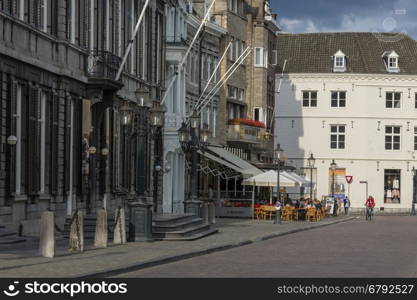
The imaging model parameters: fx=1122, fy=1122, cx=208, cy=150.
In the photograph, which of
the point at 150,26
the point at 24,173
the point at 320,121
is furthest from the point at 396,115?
the point at 24,173

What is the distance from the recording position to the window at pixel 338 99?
9431 cm

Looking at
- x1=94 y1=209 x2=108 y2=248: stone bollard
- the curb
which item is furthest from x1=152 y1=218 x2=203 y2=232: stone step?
x1=94 y1=209 x2=108 y2=248: stone bollard

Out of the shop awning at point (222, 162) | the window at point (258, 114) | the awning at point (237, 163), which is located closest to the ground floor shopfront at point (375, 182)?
the window at point (258, 114)

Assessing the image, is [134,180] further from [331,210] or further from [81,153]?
[331,210]

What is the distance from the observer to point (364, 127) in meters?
94.4

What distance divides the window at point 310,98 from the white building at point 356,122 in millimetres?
51

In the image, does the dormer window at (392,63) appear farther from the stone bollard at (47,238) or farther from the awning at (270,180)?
the stone bollard at (47,238)

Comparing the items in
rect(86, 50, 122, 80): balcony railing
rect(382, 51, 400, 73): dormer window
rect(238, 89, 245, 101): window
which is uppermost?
rect(382, 51, 400, 73): dormer window

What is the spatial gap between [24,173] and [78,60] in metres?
6.96

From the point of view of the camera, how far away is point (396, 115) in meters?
94.0

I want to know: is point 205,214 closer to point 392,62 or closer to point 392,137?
point 392,137

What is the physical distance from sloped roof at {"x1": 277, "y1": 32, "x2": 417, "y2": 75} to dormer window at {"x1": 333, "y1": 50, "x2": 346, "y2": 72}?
14.4 inches

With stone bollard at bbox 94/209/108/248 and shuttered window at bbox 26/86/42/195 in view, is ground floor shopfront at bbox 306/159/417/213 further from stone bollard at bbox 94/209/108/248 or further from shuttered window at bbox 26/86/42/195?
stone bollard at bbox 94/209/108/248

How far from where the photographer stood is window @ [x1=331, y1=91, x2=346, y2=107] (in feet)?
309
